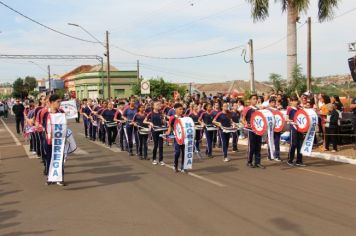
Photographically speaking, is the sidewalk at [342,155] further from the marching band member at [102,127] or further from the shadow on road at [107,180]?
the marching band member at [102,127]

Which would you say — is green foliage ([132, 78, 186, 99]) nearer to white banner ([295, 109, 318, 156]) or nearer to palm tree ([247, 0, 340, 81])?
palm tree ([247, 0, 340, 81])

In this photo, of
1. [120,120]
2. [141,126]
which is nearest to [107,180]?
[141,126]

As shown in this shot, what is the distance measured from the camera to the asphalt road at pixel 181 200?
695 cm

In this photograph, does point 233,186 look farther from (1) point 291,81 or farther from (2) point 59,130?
(1) point 291,81

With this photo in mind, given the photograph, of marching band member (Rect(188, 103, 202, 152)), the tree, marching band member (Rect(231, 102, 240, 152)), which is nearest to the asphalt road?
marching band member (Rect(231, 102, 240, 152))

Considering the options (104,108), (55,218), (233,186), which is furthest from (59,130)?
(104,108)

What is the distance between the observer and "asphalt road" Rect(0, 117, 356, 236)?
6953 millimetres

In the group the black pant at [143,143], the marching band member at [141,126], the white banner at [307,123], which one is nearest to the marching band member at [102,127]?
the marching band member at [141,126]

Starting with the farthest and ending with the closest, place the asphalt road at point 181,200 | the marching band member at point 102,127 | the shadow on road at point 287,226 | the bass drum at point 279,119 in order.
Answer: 1. the marching band member at point 102,127
2. the bass drum at point 279,119
3. the asphalt road at point 181,200
4. the shadow on road at point 287,226

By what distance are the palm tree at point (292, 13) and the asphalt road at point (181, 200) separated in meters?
10.9

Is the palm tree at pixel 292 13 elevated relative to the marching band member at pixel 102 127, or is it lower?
elevated

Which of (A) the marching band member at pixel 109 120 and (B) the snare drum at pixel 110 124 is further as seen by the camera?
(A) the marching band member at pixel 109 120

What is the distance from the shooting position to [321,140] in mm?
17391

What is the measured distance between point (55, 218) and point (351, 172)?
7604mm
